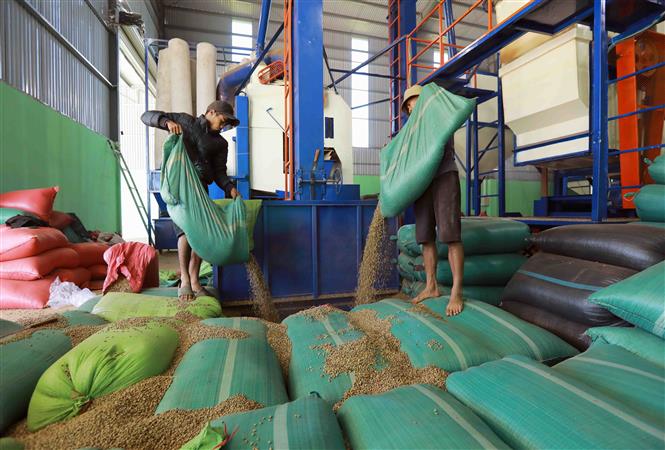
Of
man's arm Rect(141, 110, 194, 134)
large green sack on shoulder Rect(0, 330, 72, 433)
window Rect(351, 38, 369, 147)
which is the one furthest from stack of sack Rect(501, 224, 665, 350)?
window Rect(351, 38, 369, 147)

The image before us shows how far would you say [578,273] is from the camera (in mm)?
1700

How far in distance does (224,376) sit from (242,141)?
4.71 m

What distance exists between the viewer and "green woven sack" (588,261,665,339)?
3.68 feet

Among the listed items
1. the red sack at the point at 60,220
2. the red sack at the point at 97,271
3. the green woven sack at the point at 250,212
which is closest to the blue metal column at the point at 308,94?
the green woven sack at the point at 250,212

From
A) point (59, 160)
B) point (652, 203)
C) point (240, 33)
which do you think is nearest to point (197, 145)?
point (652, 203)

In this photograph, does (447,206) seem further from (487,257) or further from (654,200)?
(654,200)

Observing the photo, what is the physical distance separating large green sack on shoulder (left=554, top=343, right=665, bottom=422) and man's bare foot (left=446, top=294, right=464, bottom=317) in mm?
624

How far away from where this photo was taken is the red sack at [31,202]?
3193 mm

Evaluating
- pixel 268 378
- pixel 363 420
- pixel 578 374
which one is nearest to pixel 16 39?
pixel 268 378

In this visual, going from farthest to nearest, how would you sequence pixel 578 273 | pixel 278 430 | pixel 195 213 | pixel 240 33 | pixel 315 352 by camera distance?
pixel 240 33, pixel 195 213, pixel 578 273, pixel 315 352, pixel 278 430

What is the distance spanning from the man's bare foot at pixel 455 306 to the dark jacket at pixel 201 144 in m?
1.81

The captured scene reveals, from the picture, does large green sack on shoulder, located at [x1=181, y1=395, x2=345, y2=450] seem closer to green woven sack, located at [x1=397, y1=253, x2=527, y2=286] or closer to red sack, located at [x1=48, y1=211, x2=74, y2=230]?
Result: green woven sack, located at [x1=397, y1=253, x2=527, y2=286]

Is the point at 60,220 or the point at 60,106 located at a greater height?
the point at 60,106

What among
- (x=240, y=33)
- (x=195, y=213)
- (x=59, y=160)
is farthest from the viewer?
(x=240, y=33)
